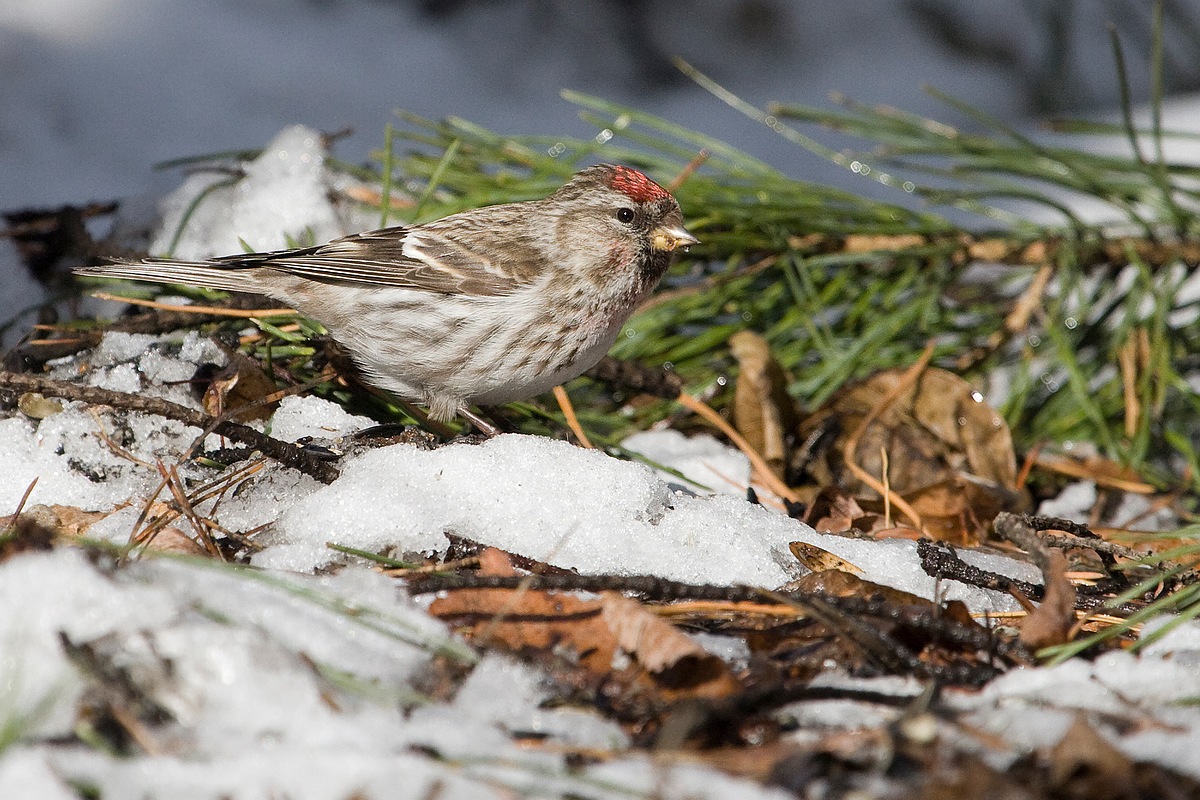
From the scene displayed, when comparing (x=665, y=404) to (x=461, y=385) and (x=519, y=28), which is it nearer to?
(x=461, y=385)

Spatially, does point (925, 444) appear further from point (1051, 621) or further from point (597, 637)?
point (597, 637)

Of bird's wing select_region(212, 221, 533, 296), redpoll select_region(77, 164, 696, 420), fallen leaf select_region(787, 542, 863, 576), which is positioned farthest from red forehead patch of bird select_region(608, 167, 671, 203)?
fallen leaf select_region(787, 542, 863, 576)

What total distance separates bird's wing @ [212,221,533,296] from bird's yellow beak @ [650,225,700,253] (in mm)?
316

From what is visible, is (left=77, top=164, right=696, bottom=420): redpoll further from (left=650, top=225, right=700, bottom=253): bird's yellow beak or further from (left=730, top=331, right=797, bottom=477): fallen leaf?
(left=730, top=331, right=797, bottom=477): fallen leaf

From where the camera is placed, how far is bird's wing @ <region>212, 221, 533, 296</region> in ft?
8.92

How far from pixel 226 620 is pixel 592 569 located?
67 centimetres

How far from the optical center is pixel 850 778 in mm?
1180

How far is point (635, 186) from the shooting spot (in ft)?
9.45

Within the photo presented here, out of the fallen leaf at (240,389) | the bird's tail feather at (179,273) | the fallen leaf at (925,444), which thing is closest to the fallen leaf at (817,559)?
the fallen leaf at (925,444)

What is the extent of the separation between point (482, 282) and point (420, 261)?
6.6 inches

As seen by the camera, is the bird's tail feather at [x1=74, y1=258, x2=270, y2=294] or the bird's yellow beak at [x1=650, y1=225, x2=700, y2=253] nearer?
the bird's tail feather at [x1=74, y1=258, x2=270, y2=294]

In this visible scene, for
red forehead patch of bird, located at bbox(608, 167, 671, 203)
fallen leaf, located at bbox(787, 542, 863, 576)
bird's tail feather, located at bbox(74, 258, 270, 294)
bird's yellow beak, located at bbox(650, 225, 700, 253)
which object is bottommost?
fallen leaf, located at bbox(787, 542, 863, 576)

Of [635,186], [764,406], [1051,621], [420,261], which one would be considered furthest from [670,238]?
[1051,621]

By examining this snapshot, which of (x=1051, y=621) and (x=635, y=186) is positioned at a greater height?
(x=635, y=186)
